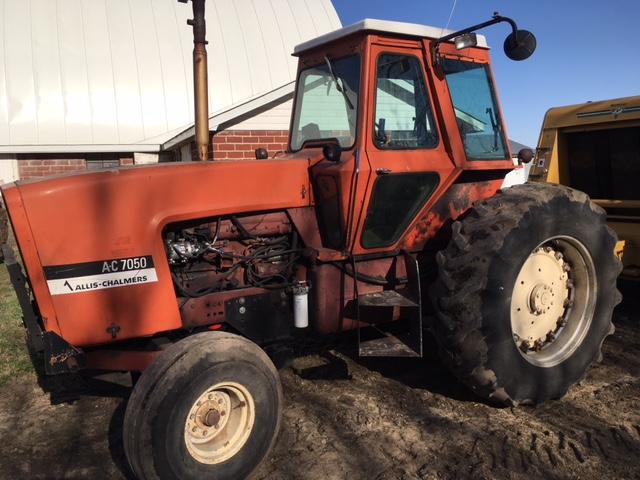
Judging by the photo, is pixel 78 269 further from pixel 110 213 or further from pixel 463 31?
pixel 463 31

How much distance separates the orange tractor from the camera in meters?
2.85

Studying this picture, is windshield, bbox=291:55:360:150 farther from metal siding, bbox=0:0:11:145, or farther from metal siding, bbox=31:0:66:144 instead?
metal siding, bbox=0:0:11:145

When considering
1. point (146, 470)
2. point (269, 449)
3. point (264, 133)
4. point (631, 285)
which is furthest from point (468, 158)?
point (264, 133)

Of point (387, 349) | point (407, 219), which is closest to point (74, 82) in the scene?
point (407, 219)

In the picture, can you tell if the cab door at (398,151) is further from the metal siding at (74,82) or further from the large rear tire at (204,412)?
the metal siding at (74,82)

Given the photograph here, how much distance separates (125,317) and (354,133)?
1.73 metres

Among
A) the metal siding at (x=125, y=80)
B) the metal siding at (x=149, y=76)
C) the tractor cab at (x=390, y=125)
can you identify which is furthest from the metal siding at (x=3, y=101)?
the tractor cab at (x=390, y=125)

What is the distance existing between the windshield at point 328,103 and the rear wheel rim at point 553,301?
1.48 metres

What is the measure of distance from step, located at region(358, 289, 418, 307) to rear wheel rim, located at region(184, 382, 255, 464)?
1002 millimetres

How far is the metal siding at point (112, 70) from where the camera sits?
12.2 metres

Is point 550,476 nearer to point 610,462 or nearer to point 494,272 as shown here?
point 610,462

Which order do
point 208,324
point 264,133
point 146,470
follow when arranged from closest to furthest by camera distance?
point 146,470
point 208,324
point 264,133

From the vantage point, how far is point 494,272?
11.1ft

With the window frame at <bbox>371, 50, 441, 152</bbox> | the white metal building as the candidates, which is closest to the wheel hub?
the window frame at <bbox>371, 50, 441, 152</bbox>
